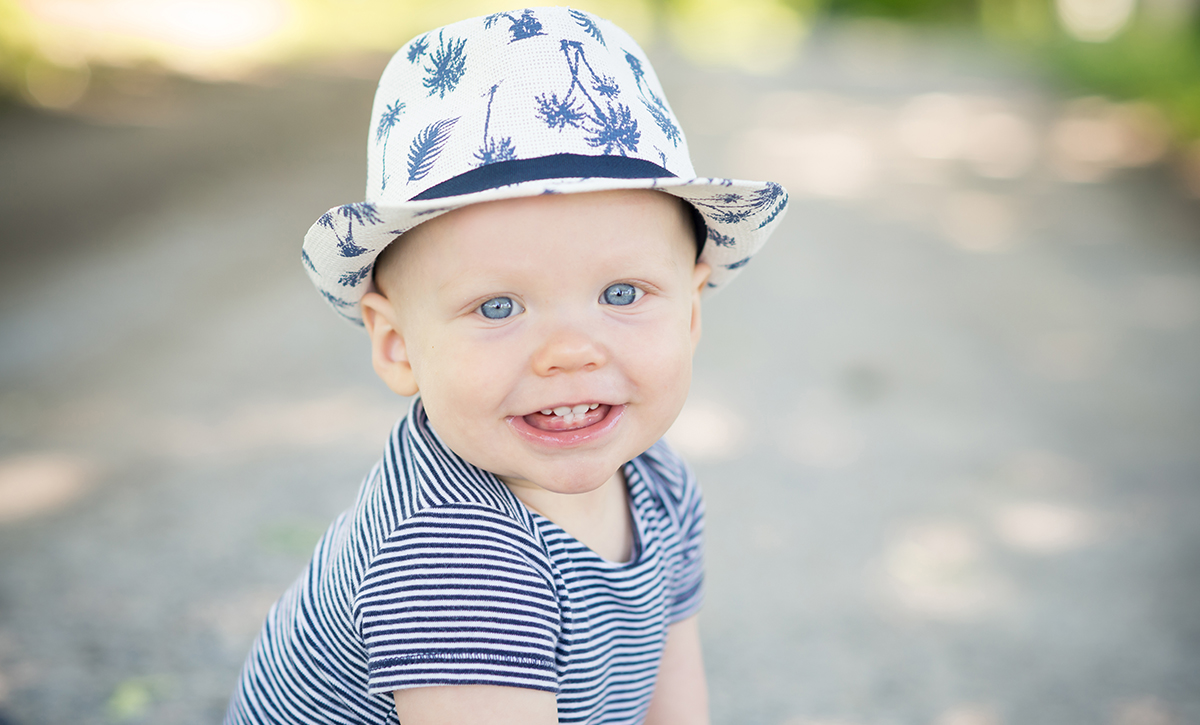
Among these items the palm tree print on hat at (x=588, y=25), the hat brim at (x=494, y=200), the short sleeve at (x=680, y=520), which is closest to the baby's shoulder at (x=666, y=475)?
the short sleeve at (x=680, y=520)

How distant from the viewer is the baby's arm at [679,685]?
5.29 ft

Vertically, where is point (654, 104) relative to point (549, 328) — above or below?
above

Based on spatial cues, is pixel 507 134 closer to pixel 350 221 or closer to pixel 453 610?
pixel 350 221

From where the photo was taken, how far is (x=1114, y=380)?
379 centimetres

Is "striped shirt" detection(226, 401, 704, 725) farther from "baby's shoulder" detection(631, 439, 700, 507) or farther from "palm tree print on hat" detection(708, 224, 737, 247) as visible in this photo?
"palm tree print on hat" detection(708, 224, 737, 247)

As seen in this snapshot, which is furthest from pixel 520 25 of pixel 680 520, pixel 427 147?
pixel 680 520

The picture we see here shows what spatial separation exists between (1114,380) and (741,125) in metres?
5.32

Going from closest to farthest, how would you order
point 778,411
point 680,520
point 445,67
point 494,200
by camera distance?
point 494,200, point 445,67, point 680,520, point 778,411

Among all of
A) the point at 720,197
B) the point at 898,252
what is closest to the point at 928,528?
the point at 720,197

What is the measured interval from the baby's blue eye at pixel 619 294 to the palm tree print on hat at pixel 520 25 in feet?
1.11

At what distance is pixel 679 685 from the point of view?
1.62m

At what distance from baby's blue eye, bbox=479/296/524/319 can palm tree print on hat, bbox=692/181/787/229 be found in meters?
0.29

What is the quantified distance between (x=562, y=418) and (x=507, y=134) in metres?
0.36

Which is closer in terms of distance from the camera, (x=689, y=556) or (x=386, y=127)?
(x=386, y=127)
